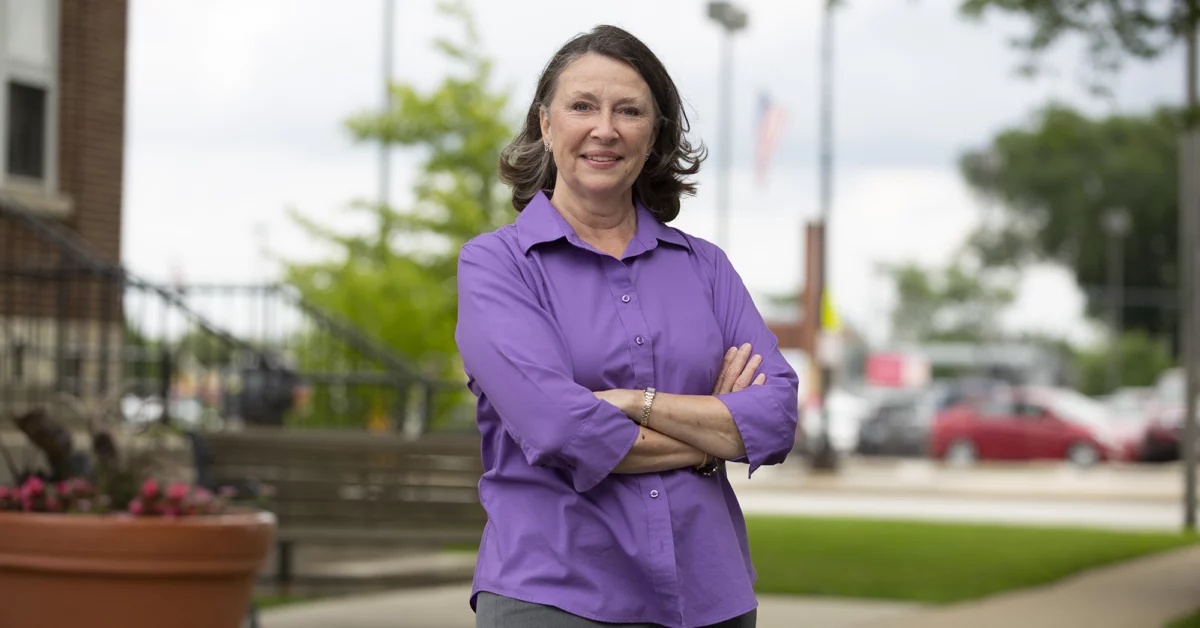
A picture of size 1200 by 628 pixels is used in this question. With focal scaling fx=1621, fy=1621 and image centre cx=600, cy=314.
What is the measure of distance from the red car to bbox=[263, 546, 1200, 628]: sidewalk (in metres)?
24.6

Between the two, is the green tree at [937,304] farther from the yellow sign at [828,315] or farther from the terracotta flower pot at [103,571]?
the terracotta flower pot at [103,571]

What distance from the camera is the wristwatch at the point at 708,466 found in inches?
122

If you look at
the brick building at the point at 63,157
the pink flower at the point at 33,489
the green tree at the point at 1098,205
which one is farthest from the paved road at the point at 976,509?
the green tree at the point at 1098,205

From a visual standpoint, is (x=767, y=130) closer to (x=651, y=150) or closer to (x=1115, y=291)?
(x=651, y=150)

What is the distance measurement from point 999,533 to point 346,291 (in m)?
9.13

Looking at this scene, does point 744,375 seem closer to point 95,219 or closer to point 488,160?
point 95,219

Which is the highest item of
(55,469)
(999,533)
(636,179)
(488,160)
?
(488,160)

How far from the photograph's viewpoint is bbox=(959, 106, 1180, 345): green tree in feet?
272

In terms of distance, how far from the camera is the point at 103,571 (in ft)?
19.2

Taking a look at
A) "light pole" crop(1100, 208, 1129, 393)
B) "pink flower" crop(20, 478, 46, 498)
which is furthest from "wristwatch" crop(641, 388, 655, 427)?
"light pole" crop(1100, 208, 1129, 393)

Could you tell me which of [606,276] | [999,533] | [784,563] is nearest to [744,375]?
[606,276]

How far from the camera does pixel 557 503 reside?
295cm

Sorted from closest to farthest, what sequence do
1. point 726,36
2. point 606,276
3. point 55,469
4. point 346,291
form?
1. point 606,276
2. point 55,469
3. point 346,291
4. point 726,36

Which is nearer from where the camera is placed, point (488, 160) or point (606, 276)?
point (606, 276)
